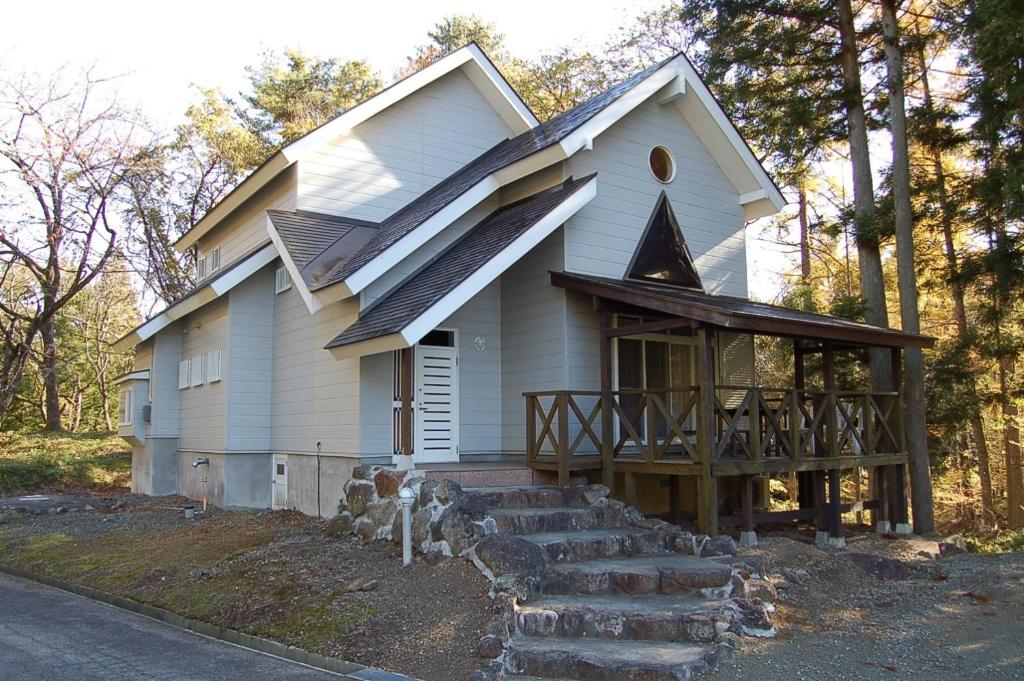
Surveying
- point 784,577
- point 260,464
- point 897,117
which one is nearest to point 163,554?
point 260,464

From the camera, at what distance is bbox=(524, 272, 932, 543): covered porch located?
10641mm

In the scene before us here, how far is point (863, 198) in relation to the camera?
16609 mm

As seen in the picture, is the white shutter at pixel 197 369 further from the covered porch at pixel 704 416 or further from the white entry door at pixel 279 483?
the covered porch at pixel 704 416

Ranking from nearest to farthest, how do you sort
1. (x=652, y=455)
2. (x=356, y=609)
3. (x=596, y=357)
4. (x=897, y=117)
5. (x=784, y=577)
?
(x=356, y=609) < (x=784, y=577) < (x=652, y=455) < (x=596, y=357) < (x=897, y=117)

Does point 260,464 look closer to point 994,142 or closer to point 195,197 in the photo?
point 994,142

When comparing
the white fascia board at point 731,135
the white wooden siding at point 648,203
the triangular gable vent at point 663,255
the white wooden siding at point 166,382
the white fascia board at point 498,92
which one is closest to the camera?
the white wooden siding at point 648,203

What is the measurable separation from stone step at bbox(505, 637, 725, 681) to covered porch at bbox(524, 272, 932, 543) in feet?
11.7

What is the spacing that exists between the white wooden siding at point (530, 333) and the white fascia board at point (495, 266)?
0.76 m

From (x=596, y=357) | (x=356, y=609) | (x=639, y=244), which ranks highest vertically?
(x=639, y=244)

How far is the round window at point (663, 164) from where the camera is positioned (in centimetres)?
1439

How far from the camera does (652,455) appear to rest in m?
11.1

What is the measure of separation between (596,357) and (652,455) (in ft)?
7.19

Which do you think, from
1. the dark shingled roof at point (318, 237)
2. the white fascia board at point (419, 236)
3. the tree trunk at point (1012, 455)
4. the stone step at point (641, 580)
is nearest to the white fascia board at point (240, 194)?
the dark shingled roof at point (318, 237)

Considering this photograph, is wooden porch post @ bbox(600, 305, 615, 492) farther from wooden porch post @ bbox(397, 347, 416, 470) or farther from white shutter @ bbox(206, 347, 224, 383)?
white shutter @ bbox(206, 347, 224, 383)
